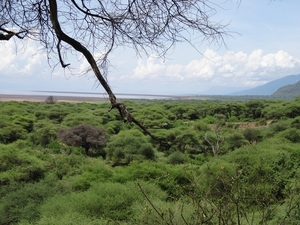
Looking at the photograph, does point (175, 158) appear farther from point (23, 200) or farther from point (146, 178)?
point (23, 200)

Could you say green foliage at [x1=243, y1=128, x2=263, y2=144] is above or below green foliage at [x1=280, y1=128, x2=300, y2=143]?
below

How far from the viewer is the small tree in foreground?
79.2 feet

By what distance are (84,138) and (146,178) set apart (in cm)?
1083

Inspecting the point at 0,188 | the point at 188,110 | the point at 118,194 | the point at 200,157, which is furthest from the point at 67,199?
the point at 188,110

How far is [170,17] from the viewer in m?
1.44

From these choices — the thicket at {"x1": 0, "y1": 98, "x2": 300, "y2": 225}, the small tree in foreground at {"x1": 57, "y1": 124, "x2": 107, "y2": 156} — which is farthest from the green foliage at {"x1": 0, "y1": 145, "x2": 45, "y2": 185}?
the small tree in foreground at {"x1": 57, "y1": 124, "x2": 107, "y2": 156}

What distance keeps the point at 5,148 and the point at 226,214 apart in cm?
1755

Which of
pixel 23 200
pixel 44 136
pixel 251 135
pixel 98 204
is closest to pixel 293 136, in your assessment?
pixel 251 135

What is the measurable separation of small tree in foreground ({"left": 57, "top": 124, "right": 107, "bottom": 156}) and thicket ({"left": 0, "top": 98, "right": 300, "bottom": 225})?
74 millimetres

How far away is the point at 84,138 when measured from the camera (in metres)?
24.4

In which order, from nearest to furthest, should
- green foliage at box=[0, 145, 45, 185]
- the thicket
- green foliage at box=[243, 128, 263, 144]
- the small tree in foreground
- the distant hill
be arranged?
1. the thicket
2. green foliage at box=[0, 145, 45, 185]
3. the small tree in foreground
4. green foliage at box=[243, 128, 263, 144]
5. the distant hill

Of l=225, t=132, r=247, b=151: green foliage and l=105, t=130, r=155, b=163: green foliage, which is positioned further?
l=225, t=132, r=247, b=151: green foliage

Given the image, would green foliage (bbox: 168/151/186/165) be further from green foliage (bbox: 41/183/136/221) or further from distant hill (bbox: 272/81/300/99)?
distant hill (bbox: 272/81/300/99)

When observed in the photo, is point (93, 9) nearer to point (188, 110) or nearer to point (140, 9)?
point (140, 9)
